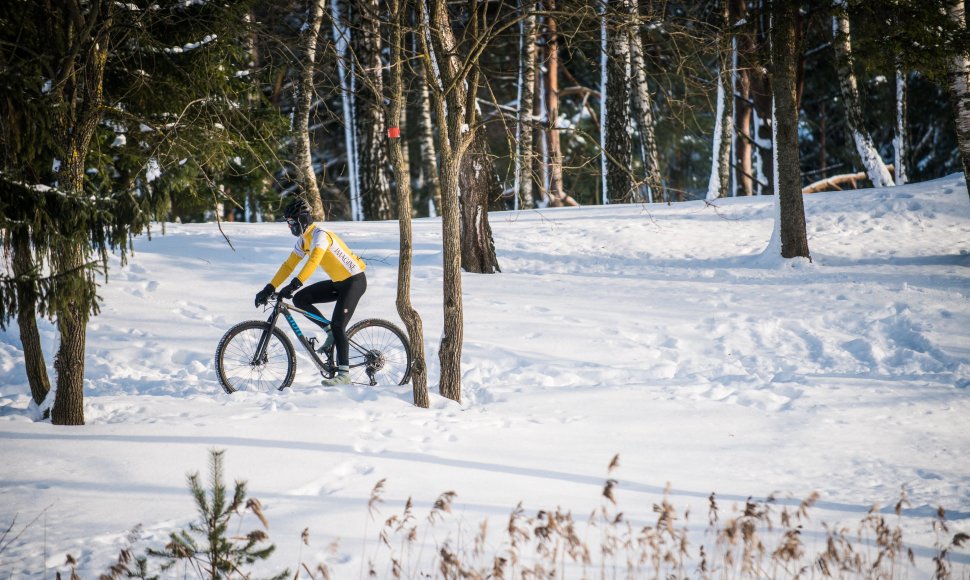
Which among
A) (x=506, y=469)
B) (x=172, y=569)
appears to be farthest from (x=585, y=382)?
(x=172, y=569)

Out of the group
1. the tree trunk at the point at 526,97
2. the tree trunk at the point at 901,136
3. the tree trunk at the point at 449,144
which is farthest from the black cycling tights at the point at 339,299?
the tree trunk at the point at 901,136

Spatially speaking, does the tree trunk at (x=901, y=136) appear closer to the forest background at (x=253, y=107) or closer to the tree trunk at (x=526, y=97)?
the forest background at (x=253, y=107)

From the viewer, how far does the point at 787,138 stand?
12.9 m

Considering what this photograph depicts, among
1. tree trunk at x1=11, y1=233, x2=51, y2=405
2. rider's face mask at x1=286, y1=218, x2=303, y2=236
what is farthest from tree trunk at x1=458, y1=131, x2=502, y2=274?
tree trunk at x1=11, y1=233, x2=51, y2=405

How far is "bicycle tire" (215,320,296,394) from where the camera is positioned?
7531mm

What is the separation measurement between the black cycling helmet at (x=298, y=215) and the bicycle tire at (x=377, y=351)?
1153mm

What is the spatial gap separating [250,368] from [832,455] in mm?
5462

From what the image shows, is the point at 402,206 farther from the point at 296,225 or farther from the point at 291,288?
the point at 291,288

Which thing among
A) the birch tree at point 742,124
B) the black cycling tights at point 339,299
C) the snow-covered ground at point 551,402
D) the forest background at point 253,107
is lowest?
the snow-covered ground at point 551,402

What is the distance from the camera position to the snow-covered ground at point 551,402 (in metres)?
4.80

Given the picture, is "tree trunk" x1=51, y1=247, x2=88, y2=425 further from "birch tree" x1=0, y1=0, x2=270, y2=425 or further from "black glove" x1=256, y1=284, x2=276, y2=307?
"black glove" x1=256, y1=284, x2=276, y2=307

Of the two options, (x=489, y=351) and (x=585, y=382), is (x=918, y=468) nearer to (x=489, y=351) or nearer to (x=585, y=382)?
(x=585, y=382)

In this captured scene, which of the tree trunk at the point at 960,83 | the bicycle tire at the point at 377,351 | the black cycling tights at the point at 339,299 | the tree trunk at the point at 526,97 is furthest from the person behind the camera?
the tree trunk at the point at 526,97

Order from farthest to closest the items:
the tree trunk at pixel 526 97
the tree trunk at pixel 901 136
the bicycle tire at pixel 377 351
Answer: the tree trunk at pixel 901 136, the tree trunk at pixel 526 97, the bicycle tire at pixel 377 351
